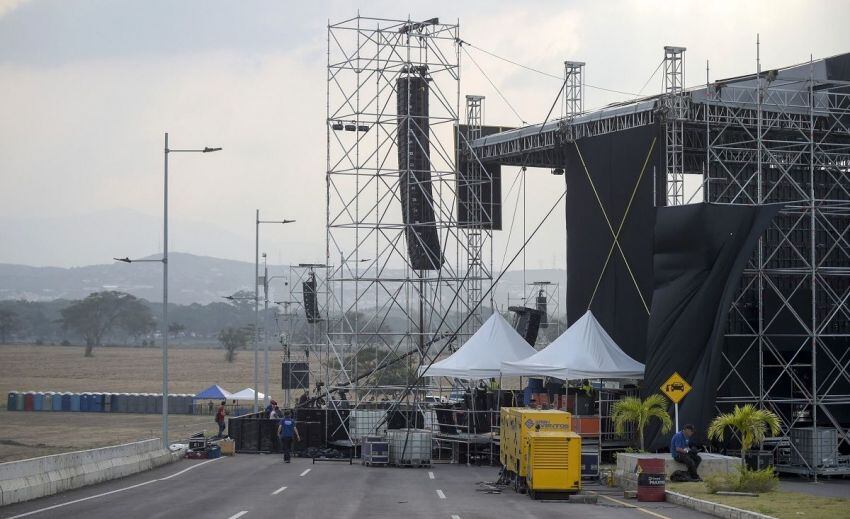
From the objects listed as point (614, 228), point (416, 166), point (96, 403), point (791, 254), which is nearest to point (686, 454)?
point (614, 228)

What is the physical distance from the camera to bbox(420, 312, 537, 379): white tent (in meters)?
40.0

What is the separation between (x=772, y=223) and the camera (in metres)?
39.9

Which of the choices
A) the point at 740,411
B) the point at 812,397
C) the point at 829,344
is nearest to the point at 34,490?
the point at 740,411

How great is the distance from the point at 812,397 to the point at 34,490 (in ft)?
77.8

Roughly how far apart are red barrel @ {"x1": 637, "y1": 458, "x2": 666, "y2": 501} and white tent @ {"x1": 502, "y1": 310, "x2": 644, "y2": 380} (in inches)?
360

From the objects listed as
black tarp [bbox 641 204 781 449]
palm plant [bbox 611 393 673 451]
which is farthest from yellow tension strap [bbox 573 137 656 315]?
palm plant [bbox 611 393 673 451]

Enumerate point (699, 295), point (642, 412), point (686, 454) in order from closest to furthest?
point (686, 454)
point (642, 412)
point (699, 295)

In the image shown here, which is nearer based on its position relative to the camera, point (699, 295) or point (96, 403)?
point (699, 295)

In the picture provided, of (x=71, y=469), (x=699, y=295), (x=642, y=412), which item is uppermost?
(x=699, y=295)

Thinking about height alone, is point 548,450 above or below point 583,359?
below

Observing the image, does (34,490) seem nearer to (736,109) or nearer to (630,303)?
(630,303)

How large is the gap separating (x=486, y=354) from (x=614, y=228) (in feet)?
20.3

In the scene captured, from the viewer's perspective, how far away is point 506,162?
50.5 meters

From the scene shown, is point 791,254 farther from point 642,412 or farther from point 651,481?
point 651,481
